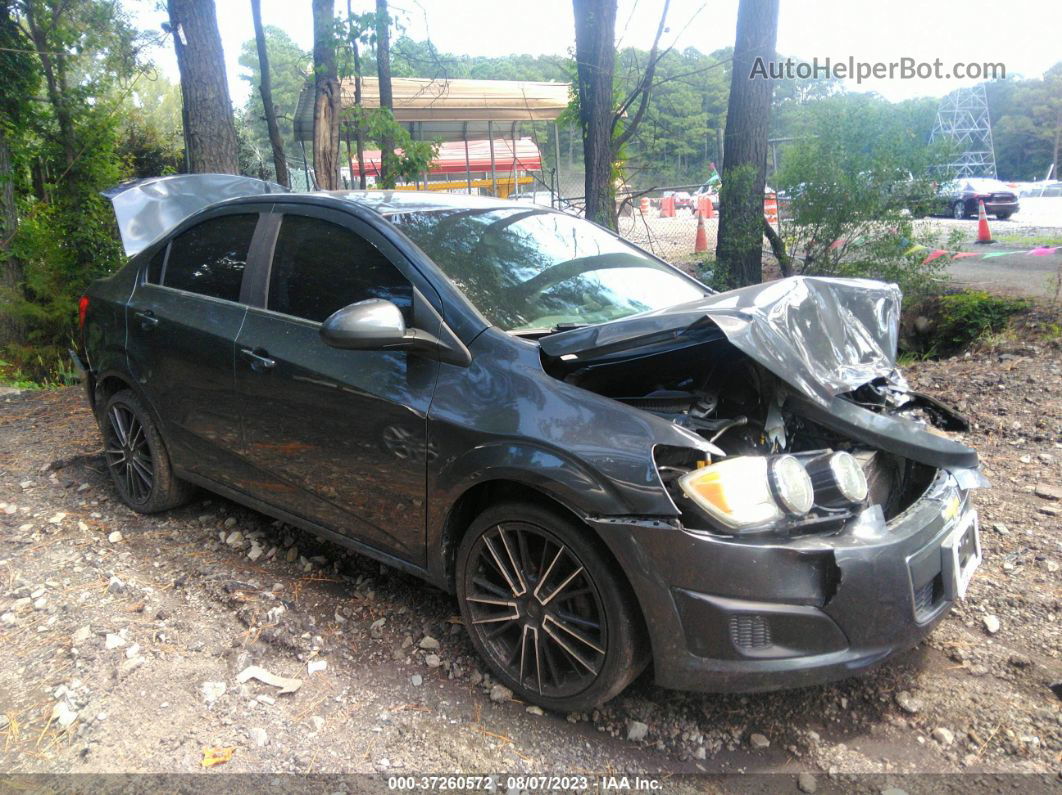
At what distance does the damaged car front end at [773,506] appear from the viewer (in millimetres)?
2289

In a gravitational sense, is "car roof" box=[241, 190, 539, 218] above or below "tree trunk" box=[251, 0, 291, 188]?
below

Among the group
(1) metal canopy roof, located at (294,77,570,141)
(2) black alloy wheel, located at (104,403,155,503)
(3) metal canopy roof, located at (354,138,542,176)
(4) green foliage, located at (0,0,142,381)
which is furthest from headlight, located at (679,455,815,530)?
(3) metal canopy roof, located at (354,138,542,176)

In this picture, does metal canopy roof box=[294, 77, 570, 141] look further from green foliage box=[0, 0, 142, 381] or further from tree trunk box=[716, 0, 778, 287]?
tree trunk box=[716, 0, 778, 287]

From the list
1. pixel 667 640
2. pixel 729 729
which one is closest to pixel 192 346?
pixel 667 640

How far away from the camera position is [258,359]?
342cm

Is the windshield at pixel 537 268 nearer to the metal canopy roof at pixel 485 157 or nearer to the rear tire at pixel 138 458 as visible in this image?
the rear tire at pixel 138 458

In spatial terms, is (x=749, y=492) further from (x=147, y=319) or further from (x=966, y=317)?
(x=966, y=317)

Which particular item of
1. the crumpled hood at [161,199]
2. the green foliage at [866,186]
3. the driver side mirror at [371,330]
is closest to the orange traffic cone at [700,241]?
the green foliage at [866,186]

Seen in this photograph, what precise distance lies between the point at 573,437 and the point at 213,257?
2377 mm

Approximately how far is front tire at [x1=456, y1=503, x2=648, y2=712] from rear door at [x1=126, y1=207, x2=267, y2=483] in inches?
59.1

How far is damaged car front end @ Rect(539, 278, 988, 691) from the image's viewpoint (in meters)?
2.29

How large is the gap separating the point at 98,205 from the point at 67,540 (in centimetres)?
938

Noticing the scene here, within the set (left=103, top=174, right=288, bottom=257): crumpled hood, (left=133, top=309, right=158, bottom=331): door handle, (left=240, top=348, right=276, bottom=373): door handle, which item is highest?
(left=103, top=174, right=288, bottom=257): crumpled hood

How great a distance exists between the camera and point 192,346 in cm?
377
